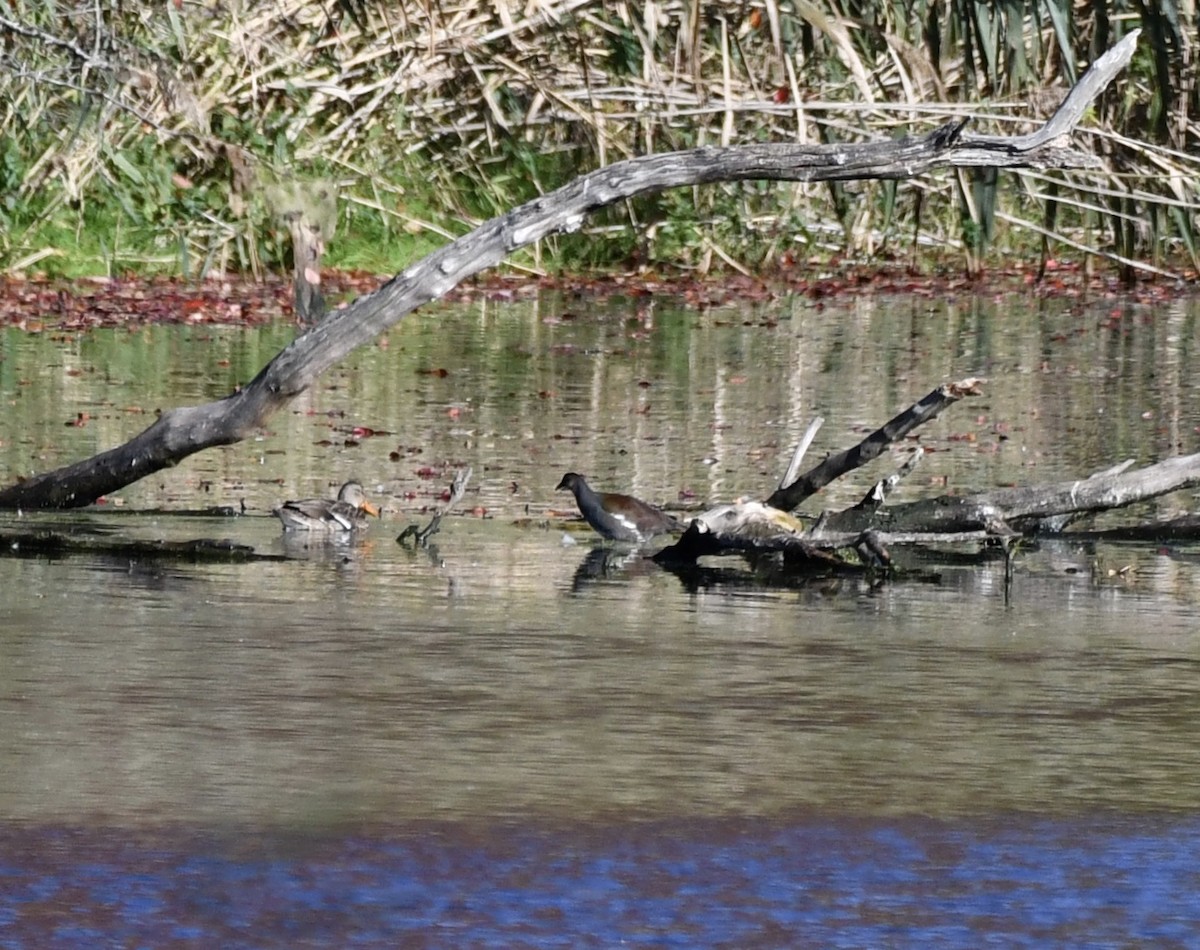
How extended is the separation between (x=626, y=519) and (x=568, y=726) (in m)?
3.66

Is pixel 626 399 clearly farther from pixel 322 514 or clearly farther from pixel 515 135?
pixel 515 135

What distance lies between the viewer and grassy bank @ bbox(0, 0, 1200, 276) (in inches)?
936

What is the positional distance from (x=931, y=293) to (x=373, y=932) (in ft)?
69.5

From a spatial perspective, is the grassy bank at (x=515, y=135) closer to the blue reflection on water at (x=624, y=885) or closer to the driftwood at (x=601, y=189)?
the driftwood at (x=601, y=189)

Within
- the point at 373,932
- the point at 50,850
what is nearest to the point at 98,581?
the point at 50,850

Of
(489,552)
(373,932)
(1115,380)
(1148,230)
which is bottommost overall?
(373,932)

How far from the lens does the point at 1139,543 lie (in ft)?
34.5

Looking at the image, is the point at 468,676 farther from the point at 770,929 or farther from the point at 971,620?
the point at 770,929

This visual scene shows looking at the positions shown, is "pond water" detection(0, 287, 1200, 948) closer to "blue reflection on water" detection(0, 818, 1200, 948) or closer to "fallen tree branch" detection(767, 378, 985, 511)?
"blue reflection on water" detection(0, 818, 1200, 948)

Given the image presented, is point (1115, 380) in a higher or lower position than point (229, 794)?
higher

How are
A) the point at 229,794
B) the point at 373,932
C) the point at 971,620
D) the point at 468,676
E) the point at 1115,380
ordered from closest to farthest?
the point at 373,932
the point at 229,794
the point at 468,676
the point at 971,620
the point at 1115,380

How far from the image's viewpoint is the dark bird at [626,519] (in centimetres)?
1039

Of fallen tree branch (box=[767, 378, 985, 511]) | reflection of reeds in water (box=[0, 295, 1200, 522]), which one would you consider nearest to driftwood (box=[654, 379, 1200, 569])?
fallen tree branch (box=[767, 378, 985, 511])

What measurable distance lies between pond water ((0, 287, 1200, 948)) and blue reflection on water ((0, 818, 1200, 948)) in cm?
1
